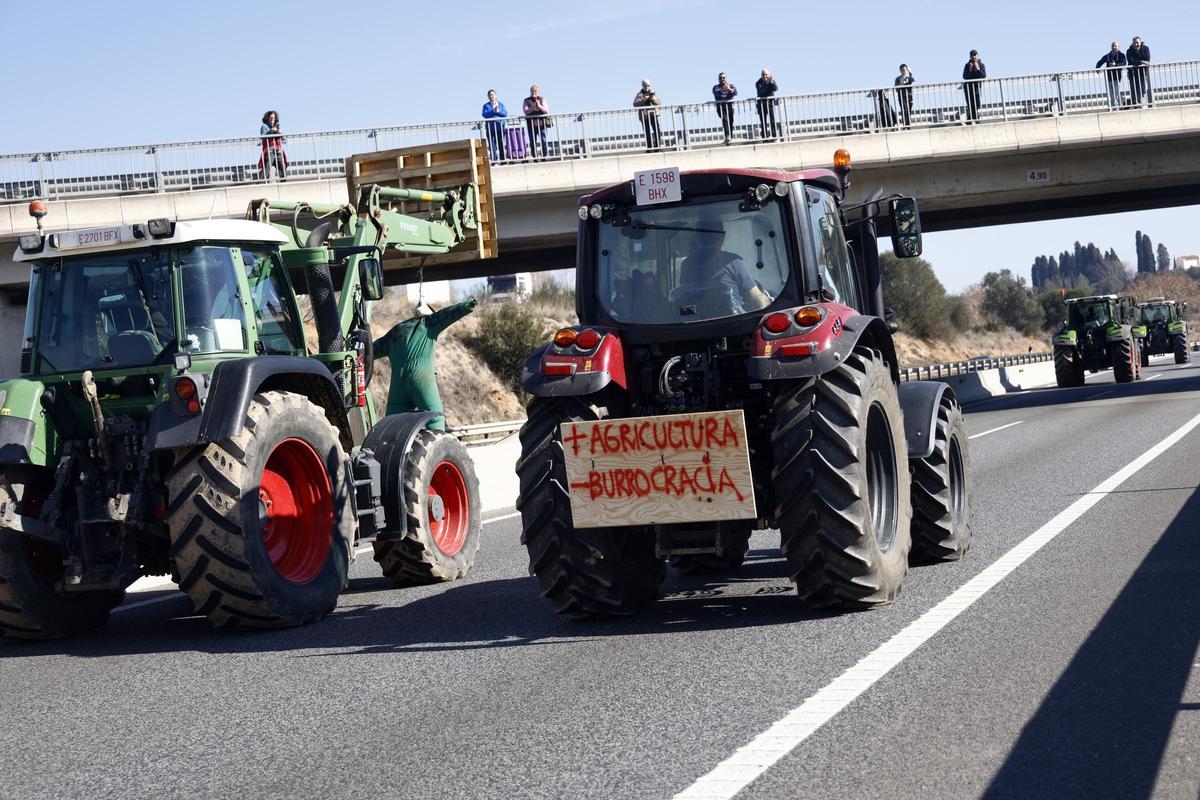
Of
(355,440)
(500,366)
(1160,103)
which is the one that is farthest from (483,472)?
(500,366)

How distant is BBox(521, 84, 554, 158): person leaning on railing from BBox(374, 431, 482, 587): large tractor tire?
746 inches

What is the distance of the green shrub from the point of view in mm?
51688

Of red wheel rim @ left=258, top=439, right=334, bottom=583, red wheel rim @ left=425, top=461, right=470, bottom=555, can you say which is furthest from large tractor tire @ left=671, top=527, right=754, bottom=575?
red wheel rim @ left=258, top=439, right=334, bottom=583

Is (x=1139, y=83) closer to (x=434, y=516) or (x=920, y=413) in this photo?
(x=920, y=413)

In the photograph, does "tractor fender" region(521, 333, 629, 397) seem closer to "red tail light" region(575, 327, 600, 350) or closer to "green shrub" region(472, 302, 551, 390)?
"red tail light" region(575, 327, 600, 350)

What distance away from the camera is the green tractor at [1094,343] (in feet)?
130

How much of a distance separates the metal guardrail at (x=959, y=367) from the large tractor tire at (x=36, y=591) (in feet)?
115

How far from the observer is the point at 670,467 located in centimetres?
786

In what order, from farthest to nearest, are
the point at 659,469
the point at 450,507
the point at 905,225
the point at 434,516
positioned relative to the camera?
the point at 450,507 → the point at 434,516 → the point at 905,225 → the point at 659,469

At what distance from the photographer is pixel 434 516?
10.9 meters

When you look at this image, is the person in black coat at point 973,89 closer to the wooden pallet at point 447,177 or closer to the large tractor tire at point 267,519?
the wooden pallet at point 447,177

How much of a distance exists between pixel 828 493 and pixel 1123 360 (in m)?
34.5

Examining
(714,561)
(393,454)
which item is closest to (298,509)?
(393,454)

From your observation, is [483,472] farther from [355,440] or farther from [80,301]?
[80,301]
